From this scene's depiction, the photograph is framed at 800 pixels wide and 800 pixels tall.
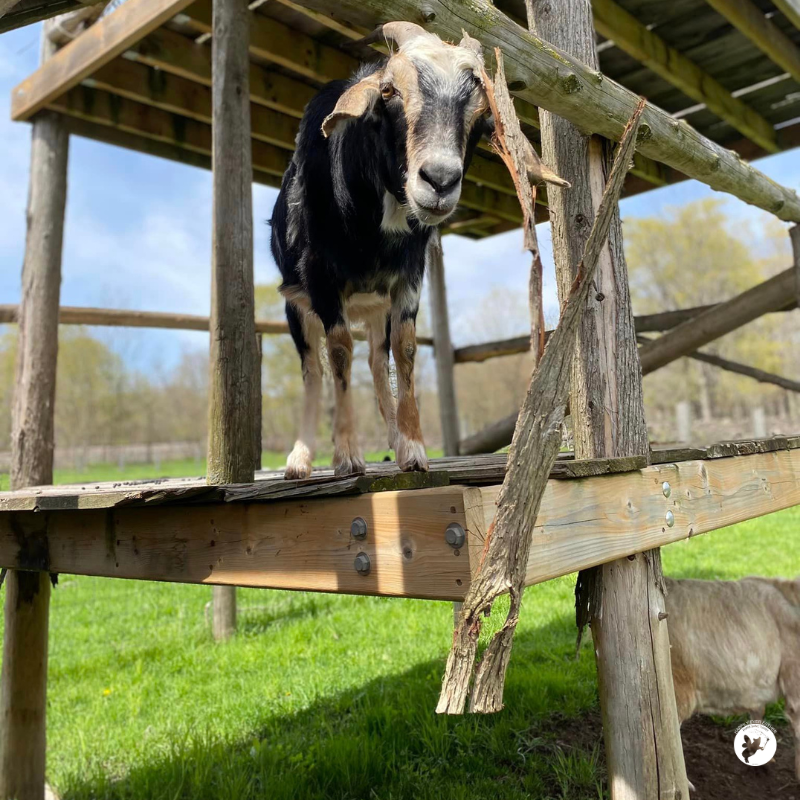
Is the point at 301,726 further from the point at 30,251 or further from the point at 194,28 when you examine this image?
the point at 194,28

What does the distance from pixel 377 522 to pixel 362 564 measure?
0.12 metres

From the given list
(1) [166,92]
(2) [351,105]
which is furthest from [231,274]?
(1) [166,92]

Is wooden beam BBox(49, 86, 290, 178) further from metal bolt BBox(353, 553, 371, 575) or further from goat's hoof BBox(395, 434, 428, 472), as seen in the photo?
metal bolt BBox(353, 553, 371, 575)

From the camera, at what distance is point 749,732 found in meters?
3.18

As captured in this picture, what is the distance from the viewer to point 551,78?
2.10m

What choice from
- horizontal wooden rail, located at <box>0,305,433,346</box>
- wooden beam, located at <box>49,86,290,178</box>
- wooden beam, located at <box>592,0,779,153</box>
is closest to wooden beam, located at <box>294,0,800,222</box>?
wooden beam, located at <box>592,0,779,153</box>

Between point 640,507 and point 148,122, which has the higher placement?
point 148,122

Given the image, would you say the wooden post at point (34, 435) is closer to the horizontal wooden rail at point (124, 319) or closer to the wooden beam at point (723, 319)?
the horizontal wooden rail at point (124, 319)

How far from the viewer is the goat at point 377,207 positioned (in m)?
1.89

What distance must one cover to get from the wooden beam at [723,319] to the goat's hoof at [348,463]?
3.88m

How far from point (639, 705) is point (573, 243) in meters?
1.52

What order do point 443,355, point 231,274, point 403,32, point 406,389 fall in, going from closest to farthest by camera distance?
point 403,32, point 406,389, point 231,274, point 443,355

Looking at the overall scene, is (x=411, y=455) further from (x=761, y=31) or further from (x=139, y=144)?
(x=139, y=144)

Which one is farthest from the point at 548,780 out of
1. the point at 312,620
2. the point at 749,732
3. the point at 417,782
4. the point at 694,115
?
the point at 694,115
